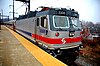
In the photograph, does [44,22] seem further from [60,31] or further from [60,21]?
[60,31]

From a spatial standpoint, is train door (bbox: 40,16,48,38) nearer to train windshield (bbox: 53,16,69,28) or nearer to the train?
the train

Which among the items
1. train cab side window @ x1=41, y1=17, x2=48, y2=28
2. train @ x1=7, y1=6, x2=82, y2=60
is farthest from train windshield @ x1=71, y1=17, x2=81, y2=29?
train cab side window @ x1=41, y1=17, x2=48, y2=28

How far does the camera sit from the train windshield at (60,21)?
10060 millimetres

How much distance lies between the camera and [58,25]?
10.1 m

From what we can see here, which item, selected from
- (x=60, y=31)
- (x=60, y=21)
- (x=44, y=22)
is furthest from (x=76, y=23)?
(x=44, y=22)

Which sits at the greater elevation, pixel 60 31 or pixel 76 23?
pixel 76 23

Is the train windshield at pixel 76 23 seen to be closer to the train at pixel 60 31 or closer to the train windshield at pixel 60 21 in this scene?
the train at pixel 60 31

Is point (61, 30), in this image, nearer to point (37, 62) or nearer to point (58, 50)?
point (58, 50)

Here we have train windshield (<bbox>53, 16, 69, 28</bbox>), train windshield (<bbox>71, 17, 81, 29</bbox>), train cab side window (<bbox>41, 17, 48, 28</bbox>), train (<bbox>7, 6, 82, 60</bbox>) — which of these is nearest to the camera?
train (<bbox>7, 6, 82, 60</bbox>)

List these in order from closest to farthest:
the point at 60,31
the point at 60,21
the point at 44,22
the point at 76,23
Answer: the point at 60,31 → the point at 60,21 → the point at 44,22 → the point at 76,23

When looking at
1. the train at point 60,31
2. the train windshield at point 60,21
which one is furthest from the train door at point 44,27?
the train windshield at point 60,21

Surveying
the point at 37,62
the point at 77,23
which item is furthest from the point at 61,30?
the point at 37,62

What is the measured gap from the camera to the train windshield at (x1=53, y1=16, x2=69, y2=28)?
396 inches

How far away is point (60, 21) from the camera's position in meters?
10.2
